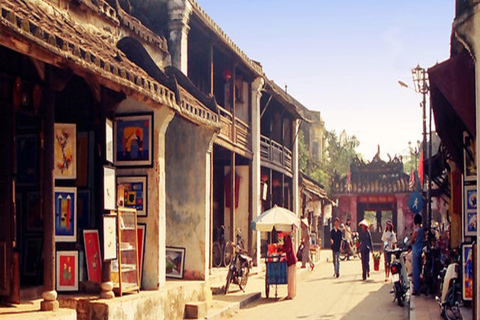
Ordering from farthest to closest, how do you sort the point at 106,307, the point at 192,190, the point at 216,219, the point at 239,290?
the point at 216,219, the point at 239,290, the point at 192,190, the point at 106,307

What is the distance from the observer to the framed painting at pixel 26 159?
31.1 feet

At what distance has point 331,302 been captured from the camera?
15.0 m

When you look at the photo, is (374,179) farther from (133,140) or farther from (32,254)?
(32,254)

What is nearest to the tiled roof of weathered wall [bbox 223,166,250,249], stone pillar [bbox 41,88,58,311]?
stone pillar [bbox 41,88,58,311]

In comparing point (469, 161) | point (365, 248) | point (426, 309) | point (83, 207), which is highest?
point (469, 161)

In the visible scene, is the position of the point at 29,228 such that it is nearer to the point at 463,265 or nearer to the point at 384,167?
the point at 463,265

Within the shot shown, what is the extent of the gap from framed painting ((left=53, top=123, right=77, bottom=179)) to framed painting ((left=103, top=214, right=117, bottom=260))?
0.87m

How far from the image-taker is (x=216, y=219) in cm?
2197

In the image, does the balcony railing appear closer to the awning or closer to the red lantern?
the red lantern

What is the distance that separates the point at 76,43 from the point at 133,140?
321 centimetres

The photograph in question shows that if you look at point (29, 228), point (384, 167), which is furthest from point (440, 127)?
point (384, 167)

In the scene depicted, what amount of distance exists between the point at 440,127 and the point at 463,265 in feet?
8.14

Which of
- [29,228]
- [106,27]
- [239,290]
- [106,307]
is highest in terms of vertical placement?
[106,27]

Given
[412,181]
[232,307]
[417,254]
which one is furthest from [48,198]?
[412,181]
